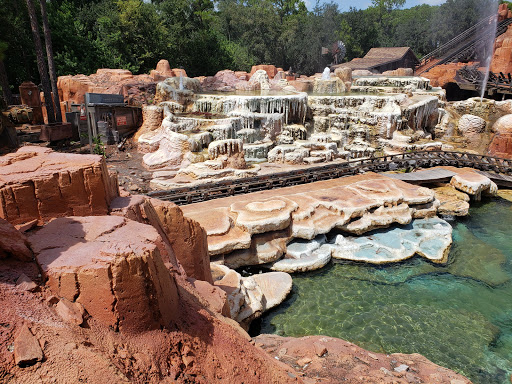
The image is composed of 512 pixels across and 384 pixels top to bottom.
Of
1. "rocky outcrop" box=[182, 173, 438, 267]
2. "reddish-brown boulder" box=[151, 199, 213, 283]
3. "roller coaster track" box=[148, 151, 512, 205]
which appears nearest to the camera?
"reddish-brown boulder" box=[151, 199, 213, 283]

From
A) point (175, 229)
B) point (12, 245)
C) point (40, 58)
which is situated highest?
point (40, 58)

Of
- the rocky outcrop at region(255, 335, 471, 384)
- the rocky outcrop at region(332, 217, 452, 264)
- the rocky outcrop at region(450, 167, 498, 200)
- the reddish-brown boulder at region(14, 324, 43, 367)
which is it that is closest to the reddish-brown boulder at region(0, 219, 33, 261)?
the reddish-brown boulder at region(14, 324, 43, 367)

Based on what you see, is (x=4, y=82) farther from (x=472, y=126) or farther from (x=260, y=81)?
(x=472, y=126)

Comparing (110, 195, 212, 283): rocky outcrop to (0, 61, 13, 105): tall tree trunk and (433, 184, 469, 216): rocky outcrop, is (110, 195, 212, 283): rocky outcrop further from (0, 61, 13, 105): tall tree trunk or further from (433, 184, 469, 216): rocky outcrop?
(0, 61, 13, 105): tall tree trunk

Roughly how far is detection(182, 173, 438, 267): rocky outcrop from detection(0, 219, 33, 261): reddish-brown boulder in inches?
208

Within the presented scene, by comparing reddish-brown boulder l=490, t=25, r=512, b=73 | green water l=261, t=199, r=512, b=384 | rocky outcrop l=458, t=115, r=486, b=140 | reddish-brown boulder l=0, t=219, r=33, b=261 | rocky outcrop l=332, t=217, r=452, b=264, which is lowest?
green water l=261, t=199, r=512, b=384

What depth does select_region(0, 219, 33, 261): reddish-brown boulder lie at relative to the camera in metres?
2.46

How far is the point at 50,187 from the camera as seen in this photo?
355 centimetres

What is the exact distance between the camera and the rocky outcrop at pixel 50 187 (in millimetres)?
3383

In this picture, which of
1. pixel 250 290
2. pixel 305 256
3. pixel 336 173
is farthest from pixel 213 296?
pixel 336 173

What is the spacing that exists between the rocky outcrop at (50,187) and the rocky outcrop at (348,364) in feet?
8.14

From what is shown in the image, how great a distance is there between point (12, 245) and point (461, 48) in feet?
130

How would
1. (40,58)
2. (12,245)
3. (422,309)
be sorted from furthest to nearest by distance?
(40,58), (422,309), (12,245)

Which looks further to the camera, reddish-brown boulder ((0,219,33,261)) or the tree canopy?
the tree canopy
